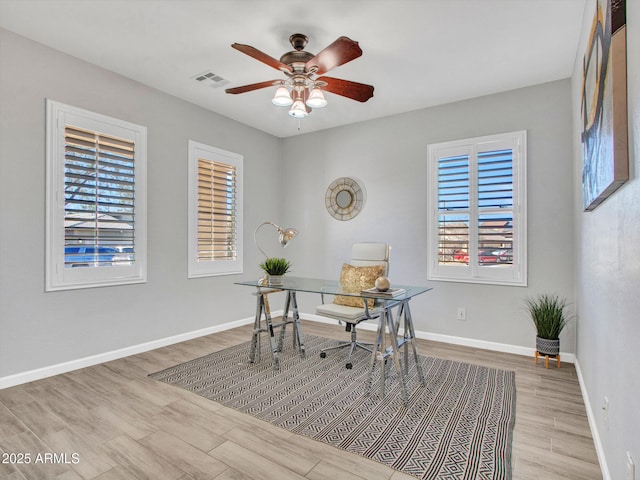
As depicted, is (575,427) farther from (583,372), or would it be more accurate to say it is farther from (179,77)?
(179,77)

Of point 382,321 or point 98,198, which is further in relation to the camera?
point 98,198

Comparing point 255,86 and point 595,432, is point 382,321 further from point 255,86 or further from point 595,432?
point 255,86

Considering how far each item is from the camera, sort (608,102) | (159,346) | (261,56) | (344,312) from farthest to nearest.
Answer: (159,346) → (344,312) → (261,56) → (608,102)

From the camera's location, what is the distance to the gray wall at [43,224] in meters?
2.77

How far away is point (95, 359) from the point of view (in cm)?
325

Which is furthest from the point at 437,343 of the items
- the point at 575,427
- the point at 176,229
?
the point at 176,229

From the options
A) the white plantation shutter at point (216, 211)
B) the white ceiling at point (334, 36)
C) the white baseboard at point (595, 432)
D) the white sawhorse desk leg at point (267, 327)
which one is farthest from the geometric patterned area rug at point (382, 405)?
the white ceiling at point (334, 36)

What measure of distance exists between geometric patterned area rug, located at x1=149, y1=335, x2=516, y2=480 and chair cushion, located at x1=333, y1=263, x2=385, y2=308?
59cm

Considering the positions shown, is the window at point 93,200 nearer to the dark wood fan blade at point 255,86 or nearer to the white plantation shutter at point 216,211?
the white plantation shutter at point 216,211

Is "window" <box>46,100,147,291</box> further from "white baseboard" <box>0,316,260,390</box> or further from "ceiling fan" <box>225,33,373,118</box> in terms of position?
"ceiling fan" <box>225,33,373,118</box>

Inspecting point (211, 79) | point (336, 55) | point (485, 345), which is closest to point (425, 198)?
point (485, 345)

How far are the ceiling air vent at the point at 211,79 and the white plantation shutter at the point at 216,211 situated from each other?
984mm

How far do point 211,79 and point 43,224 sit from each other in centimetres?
202

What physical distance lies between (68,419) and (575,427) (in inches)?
128
